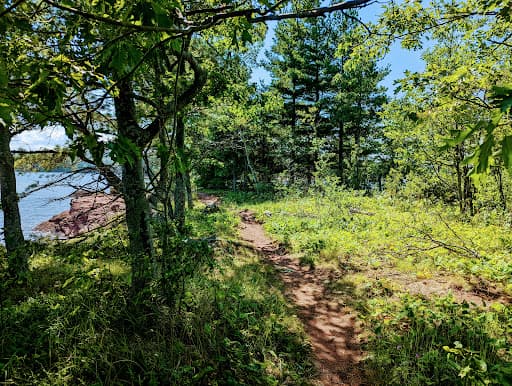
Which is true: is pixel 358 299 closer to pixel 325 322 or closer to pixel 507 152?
pixel 325 322

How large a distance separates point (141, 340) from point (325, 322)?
265 cm

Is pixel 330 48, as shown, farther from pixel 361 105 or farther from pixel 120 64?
pixel 120 64

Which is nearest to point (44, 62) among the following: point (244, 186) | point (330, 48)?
point (330, 48)

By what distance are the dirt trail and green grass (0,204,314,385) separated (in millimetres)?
239

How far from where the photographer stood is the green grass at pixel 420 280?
280cm

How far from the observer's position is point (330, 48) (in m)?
21.7

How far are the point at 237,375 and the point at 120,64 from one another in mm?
2847

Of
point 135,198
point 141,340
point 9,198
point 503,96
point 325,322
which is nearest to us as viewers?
point 503,96

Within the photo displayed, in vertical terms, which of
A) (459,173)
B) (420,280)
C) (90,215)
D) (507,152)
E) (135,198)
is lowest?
(420,280)

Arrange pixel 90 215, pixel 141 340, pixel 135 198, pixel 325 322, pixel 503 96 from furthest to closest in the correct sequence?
1. pixel 90 215
2. pixel 325 322
3. pixel 135 198
4. pixel 141 340
5. pixel 503 96

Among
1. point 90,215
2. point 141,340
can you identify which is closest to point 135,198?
point 141,340

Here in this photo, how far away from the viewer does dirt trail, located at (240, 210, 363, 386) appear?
316cm

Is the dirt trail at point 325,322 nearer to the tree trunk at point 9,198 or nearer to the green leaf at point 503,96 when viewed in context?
the green leaf at point 503,96

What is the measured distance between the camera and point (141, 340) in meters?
2.88
